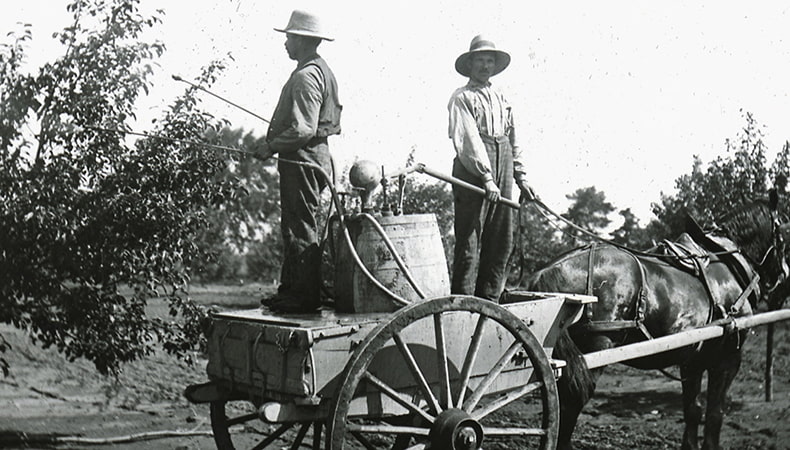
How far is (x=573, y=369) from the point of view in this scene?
4879mm

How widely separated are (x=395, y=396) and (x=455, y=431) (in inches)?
13.4

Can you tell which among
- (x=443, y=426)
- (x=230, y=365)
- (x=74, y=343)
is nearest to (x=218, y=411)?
(x=230, y=365)

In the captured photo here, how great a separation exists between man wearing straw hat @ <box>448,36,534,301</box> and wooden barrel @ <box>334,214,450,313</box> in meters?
0.49

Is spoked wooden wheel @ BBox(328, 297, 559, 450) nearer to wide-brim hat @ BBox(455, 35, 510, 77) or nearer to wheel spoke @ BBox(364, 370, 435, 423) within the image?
wheel spoke @ BBox(364, 370, 435, 423)

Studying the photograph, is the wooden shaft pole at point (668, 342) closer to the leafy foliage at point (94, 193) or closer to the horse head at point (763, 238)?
the horse head at point (763, 238)

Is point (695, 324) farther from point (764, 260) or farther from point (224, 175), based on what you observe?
point (224, 175)

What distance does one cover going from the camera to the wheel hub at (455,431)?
3674 mm

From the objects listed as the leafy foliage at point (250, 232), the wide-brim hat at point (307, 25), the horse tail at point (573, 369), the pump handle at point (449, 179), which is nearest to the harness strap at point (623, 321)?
the horse tail at point (573, 369)

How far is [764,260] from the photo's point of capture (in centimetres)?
666

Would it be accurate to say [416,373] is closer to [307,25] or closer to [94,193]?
[307,25]

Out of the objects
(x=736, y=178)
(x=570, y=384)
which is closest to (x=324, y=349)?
(x=570, y=384)

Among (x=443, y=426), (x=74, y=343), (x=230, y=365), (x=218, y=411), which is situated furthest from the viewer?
(x=74, y=343)

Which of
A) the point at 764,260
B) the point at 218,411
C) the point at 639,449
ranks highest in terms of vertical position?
the point at 764,260

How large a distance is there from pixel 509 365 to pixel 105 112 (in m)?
3.78
